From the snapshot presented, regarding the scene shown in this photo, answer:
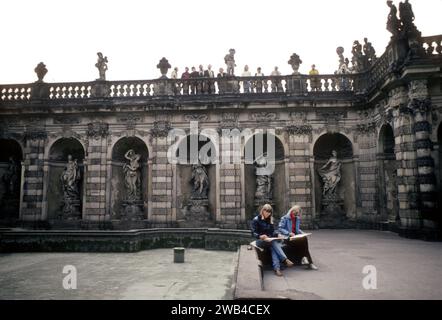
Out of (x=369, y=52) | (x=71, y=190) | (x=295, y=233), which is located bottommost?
(x=295, y=233)

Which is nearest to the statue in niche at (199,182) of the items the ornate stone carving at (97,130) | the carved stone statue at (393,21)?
the ornate stone carving at (97,130)

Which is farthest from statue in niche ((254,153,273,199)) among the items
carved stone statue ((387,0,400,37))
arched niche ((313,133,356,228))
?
carved stone statue ((387,0,400,37))

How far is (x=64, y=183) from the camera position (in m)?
18.5

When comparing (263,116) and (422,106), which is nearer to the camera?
(422,106)

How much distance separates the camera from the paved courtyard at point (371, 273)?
5.76m

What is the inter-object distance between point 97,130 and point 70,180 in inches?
131

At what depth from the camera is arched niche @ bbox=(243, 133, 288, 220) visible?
1756cm

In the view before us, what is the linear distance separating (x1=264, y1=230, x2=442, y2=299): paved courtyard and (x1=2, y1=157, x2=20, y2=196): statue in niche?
1750 cm

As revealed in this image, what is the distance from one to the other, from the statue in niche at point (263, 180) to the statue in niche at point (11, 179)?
14393 millimetres

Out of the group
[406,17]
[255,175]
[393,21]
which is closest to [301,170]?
[255,175]

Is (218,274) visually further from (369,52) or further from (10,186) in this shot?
(10,186)

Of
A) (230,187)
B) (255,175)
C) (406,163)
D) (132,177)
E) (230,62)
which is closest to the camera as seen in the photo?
(406,163)

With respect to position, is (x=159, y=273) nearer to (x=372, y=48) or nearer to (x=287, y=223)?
(x=287, y=223)

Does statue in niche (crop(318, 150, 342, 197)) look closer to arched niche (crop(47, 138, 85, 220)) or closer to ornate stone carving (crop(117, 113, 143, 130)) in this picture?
ornate stone carving (crop(117, 113, 143, 130))
